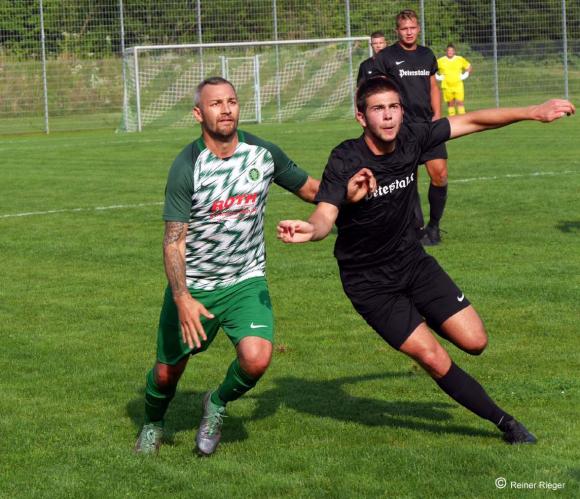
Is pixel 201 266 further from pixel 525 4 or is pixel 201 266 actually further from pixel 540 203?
pixel 525 4

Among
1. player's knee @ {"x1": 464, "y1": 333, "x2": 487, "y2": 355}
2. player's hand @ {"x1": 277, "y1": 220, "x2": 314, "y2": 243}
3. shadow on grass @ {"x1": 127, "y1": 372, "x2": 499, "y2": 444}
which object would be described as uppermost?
player's hand @ {"x1": 277, "y1": 220, "x2": 314, "y2": 243}

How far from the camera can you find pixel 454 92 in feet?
124

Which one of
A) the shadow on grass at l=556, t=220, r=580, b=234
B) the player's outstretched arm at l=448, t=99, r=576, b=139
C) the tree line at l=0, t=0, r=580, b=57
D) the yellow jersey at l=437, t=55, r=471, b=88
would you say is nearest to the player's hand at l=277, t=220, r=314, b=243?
the player's outstretched arm at l=448, t=99, r=576, b=139

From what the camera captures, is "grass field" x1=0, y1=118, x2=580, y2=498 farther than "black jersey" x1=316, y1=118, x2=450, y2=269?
No

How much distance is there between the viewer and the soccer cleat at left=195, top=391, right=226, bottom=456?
6.39 meters

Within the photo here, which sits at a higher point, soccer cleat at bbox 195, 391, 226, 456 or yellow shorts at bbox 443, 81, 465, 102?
yellow shorts at bbox 443, 81, 465, 102

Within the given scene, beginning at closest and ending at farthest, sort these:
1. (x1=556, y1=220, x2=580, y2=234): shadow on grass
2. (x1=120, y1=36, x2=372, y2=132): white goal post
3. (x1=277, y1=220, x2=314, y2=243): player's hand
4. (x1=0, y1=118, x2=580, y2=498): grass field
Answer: (x1=277, y1=220, x2=314, y2=243): player's hand < (x1=0, y1=118, x2=580, y2=498): grass field < (x1=556, y1=220, x2=580, y2=234): shadow on grass < (x1=120, y1=36, x2=372, y2=132): white goal post

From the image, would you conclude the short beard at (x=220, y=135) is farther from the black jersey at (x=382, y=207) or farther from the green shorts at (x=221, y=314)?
the green shorts at (x=221, y=314)

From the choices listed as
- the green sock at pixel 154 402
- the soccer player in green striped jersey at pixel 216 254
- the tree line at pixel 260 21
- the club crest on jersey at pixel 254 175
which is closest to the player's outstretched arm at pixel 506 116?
the soccer player in green striped jersey at pixel 216 254

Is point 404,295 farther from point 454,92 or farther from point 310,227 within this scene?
point 454,92

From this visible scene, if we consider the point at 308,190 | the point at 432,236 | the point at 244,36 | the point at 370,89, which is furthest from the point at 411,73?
the point at 244,36

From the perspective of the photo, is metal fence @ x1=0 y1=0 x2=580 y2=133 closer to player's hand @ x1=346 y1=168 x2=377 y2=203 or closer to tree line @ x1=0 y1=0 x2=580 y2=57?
tree line @ x1=0 y1=0 x2=580 y2=57

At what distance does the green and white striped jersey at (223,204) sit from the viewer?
20.4 ft

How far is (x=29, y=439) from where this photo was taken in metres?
6.80
